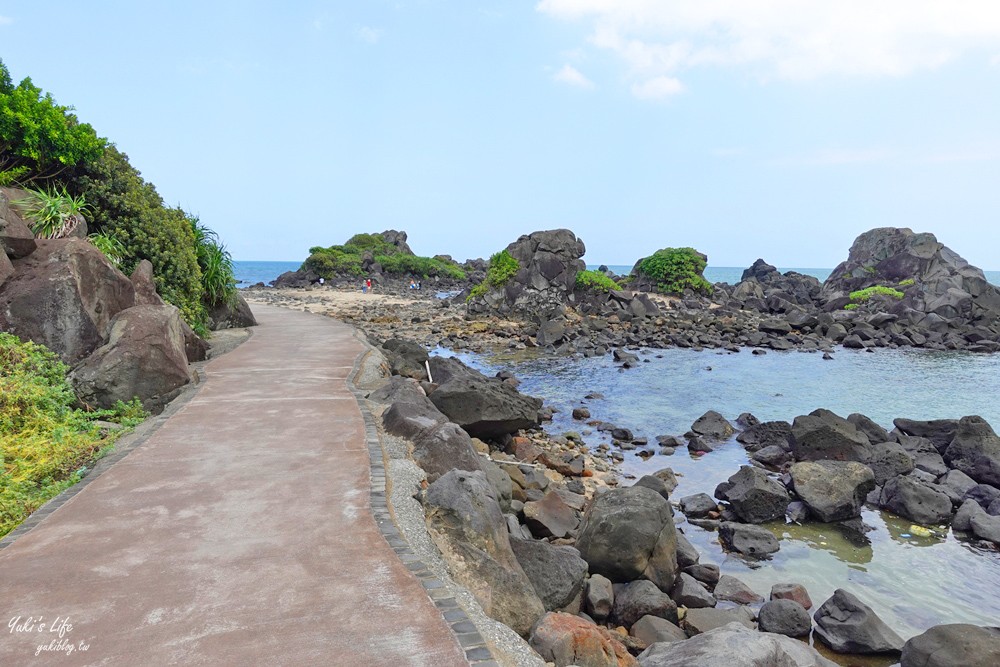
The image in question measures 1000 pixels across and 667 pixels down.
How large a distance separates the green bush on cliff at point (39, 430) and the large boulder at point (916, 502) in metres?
12.8

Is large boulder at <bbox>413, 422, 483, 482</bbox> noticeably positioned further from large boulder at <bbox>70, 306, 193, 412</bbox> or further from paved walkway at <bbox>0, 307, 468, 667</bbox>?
large boulder at <bbox>70, 306, 193, 412</bbox>

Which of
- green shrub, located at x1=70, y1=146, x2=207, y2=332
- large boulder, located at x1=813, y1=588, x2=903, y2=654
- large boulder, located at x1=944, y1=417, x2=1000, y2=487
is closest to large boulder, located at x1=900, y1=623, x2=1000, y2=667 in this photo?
large boulder, located at x1=813, y1=588, x2=903, y2=654

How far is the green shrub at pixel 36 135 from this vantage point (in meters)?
12.8

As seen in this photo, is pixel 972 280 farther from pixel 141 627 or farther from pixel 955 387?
pixel 141 627

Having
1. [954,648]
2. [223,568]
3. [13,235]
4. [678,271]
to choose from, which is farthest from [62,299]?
[678,271]

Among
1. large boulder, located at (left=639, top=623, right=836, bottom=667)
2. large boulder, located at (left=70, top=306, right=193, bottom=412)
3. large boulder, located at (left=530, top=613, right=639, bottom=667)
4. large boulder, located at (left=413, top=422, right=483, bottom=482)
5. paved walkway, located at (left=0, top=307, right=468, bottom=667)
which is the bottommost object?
large boulder, located at (left=530, top=613, right=639, bottom=667)

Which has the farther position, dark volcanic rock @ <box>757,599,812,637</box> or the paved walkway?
dark volcanic rock @ <box>757,599,812,637</box>

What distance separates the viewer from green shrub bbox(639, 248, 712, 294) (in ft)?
146

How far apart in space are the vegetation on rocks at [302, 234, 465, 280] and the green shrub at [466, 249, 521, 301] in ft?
81.4

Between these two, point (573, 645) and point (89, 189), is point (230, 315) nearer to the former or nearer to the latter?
point (89, 189)

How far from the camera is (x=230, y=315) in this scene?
19922 mm

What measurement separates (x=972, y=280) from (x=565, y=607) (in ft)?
143

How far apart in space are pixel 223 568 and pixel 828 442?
12818mm

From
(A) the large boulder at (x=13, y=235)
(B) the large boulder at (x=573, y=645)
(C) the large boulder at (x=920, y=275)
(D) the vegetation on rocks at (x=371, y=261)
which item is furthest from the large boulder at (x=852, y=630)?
(D) the vegetation on rocks at (x=371, y=261)
